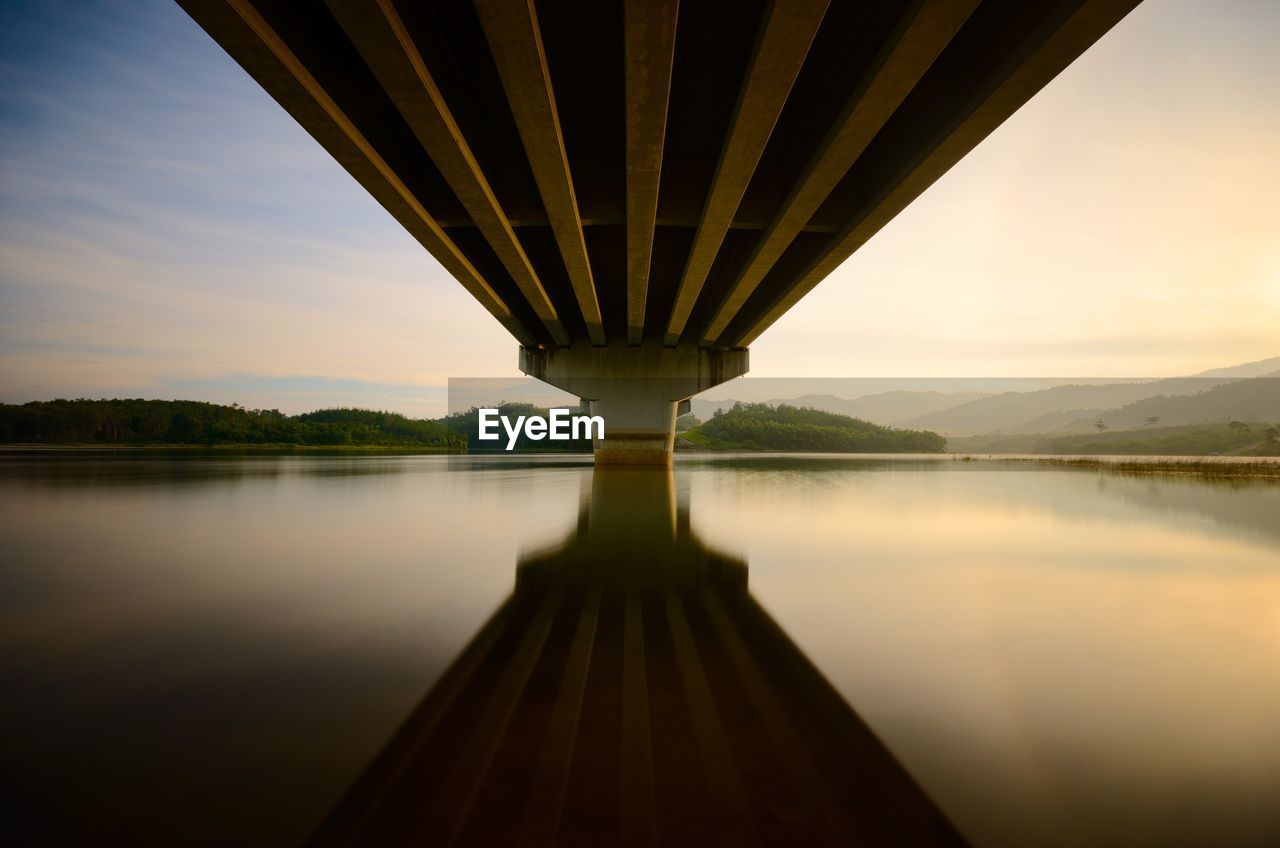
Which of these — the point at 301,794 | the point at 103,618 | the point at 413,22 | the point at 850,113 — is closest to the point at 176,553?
the point at 103,618

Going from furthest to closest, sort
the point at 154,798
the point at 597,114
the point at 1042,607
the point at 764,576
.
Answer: the point at 597,114 < the point at 764,576 < the point at 1042,607 < the point at 154,798

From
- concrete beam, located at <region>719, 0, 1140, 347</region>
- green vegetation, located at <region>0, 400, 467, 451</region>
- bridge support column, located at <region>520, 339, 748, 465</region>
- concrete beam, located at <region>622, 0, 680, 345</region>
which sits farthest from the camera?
green vegetation, located at <region>0, 400, 467, 451</region>

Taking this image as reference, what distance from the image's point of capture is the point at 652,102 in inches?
284

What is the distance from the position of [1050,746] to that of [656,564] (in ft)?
14.3

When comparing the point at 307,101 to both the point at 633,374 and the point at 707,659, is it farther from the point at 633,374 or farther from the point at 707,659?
the point at 633,374

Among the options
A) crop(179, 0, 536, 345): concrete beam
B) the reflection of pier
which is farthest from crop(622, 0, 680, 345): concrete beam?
the reflection of pier

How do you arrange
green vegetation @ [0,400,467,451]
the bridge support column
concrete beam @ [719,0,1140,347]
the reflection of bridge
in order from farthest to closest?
green vegetation @ [0,400,467,451] → the bridge support column → the reflection of bridge → concrete beam @ [719,0,1140,347]

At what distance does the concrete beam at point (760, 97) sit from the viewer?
18.9 ft

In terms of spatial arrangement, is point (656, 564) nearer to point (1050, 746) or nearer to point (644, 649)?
point (644, 649)

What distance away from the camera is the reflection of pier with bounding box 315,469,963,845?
187 cm

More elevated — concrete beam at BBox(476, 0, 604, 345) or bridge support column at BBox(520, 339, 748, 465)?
concrete beam at BBox(476, 0, 604, 345)

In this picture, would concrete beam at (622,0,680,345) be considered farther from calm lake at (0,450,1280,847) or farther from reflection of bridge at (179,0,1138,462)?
calm lake at (0,450,1280,847)

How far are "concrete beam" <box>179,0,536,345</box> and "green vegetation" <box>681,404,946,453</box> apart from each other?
270ft

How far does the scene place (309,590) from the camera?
538 cm
